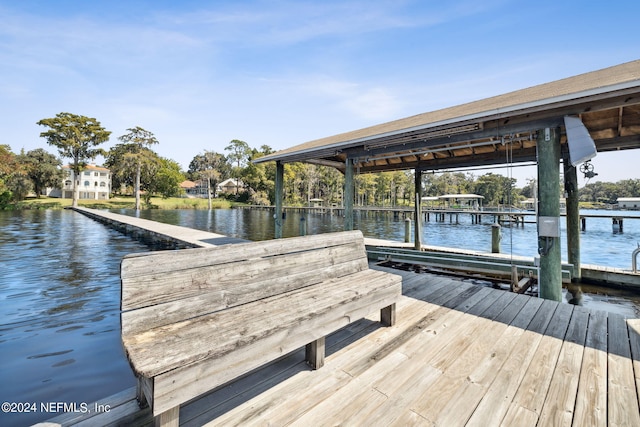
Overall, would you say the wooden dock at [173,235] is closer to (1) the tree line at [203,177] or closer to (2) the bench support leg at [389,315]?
(2) the bench support leg at [389,315]

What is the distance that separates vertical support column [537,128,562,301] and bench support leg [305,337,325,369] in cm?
381

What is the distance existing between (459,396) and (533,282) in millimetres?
5242

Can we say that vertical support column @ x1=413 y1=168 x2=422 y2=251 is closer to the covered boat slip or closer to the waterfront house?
the covered boat slip

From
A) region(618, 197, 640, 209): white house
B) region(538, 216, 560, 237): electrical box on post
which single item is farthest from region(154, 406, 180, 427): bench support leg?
region(618, 197, 640, 209): white house

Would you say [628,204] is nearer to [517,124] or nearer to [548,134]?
[517,124]

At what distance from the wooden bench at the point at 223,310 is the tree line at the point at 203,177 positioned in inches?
1062

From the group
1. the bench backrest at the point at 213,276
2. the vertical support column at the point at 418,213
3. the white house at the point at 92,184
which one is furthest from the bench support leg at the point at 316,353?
the white house at the point at 92,184

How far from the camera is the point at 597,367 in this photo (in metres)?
2.28

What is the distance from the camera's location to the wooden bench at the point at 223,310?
1368 mm

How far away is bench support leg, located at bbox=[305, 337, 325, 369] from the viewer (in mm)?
2201

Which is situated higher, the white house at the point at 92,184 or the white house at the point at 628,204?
the white house at the point at 92,184

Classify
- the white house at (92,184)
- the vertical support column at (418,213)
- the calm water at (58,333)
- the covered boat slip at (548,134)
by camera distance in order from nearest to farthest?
1. the calm water at (58,333)
2. the covered boat slip at (548,134)
3. the vertical support column at (418,213)
4. the white house at (92,184)

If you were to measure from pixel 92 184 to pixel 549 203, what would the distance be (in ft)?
238

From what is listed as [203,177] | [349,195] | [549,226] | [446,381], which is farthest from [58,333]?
[203,177]
